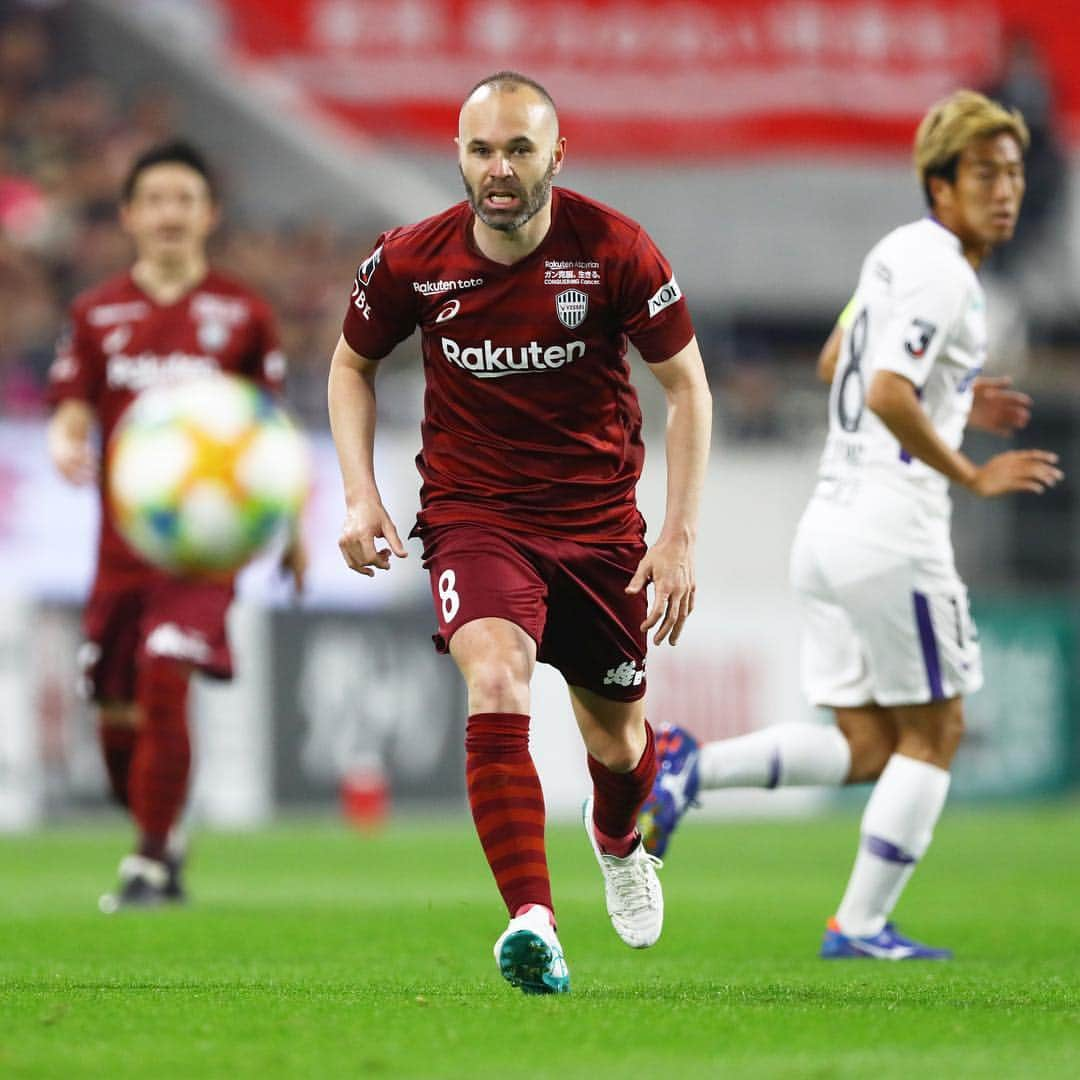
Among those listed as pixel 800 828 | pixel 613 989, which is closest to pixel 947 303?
pixel 613 989

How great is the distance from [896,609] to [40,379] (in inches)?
411

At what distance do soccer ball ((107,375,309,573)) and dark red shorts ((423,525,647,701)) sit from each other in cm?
136

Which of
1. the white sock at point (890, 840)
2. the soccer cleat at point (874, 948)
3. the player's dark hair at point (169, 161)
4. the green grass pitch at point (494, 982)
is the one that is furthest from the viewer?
the player's dark hair at point (169, 161)

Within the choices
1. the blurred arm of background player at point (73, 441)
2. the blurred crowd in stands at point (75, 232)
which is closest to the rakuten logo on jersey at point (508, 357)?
the blurred arm of background player at point (73, 441)

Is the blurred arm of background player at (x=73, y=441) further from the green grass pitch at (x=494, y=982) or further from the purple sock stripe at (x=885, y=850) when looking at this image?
the purple sock stripe at (x=885, y=850)

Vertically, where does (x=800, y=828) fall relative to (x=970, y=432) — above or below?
below

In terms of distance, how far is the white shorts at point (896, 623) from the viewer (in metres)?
6.90

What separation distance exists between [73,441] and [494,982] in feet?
12.3

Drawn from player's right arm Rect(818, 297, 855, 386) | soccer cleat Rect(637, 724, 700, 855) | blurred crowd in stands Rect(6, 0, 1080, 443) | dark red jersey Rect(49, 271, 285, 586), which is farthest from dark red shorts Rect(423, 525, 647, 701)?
blurred crowd in stands Rect(6, 0, 1080, 443)

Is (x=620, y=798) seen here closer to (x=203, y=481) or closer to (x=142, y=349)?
(x=203, y=481)

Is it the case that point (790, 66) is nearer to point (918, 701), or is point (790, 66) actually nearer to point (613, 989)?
point (918, 701)

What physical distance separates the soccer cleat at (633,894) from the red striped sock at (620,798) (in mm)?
35

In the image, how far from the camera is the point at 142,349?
8.96m

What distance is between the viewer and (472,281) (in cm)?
564
